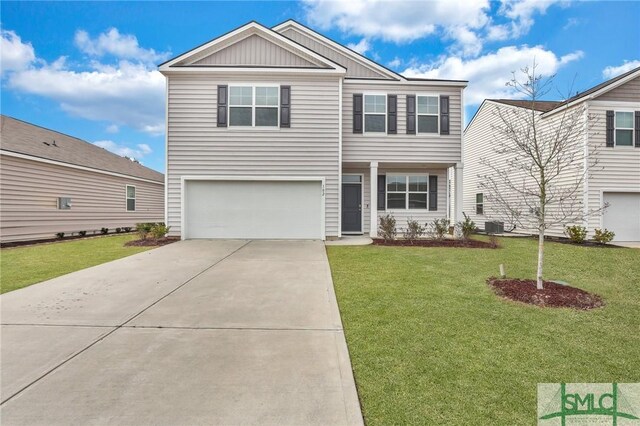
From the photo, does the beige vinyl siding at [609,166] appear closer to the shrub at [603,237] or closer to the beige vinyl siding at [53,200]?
the shrub at [603,237]

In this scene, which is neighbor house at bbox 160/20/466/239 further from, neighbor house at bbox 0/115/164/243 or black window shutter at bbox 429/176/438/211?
neighbor house at bbox 0/115/164/243

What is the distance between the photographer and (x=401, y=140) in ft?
39.4

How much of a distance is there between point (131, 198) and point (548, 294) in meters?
19.8

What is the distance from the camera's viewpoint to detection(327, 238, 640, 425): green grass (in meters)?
2.31

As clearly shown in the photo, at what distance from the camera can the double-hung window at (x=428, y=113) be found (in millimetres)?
12047

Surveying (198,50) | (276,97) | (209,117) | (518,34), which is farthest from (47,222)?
(518,34)

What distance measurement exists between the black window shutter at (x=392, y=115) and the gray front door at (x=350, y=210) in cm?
279

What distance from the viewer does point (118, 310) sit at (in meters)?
4.32

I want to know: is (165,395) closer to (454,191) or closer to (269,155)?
(269,155)

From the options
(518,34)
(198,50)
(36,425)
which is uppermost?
(518,34)

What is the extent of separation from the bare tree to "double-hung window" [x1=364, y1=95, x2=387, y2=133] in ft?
13.0

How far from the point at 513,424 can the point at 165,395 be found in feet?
8.43

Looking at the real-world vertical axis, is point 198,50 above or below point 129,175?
above

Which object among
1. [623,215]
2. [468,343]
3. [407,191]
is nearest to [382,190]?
[407,191]
